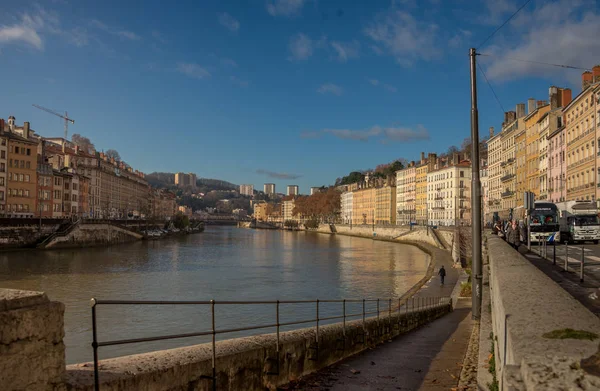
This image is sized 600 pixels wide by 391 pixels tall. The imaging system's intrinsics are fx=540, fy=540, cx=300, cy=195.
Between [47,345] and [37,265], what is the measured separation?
163 ft

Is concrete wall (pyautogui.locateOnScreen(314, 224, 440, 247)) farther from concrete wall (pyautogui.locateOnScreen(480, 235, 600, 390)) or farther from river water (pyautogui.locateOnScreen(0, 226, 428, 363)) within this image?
concrete wall (pyautogui.locateOnScreen(480, 235, 600, 390))

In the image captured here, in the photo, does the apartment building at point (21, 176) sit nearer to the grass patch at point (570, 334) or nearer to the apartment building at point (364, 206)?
the grass patch at point (570, 334)

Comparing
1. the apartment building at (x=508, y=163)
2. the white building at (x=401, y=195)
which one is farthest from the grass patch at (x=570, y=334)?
the white building at (x=401, y=195)

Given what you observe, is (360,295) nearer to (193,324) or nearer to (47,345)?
(193,324)

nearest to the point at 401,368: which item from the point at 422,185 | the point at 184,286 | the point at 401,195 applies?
the point at 184,286

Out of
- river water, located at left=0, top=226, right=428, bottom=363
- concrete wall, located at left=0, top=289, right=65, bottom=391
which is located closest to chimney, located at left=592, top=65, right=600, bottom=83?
river water, located at left=0, top=226, right=428, bottom=363

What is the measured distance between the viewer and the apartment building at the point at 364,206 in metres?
162

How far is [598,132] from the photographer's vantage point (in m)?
45.3

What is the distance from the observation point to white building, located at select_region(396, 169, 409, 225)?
141 m

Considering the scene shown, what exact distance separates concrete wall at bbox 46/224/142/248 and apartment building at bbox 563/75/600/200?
61.8m

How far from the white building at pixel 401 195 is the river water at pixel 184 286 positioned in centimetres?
7439

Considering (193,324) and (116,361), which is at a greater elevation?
(116,361)

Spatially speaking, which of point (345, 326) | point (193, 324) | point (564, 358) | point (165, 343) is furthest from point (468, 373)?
point (193, 324)

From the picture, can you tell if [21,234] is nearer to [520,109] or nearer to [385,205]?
[520,109]
